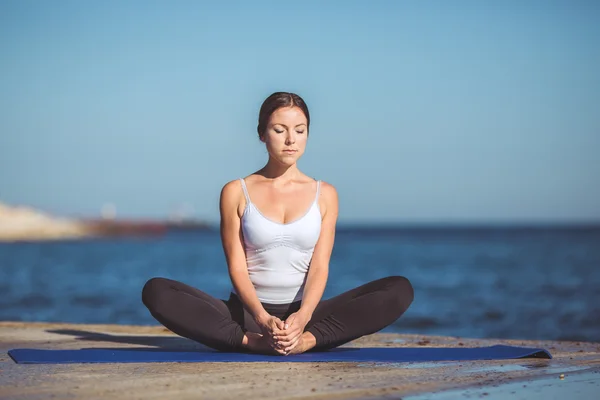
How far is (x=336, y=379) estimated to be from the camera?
3.20 metres

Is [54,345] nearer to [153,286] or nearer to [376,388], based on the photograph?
[153,286]

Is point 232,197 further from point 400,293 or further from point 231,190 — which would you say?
point 400,293

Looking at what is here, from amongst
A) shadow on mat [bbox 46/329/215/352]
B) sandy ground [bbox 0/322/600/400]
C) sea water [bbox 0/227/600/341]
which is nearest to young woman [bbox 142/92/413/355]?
sandy ground [bbox 0/322/600/400]

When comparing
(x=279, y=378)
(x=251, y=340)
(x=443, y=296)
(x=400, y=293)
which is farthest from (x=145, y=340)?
(x=443, y=296)

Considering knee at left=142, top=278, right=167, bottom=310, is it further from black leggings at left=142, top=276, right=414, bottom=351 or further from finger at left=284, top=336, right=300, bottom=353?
finger at left=284, top=336, right=300, bottom=353

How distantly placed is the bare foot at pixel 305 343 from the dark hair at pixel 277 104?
102 cm

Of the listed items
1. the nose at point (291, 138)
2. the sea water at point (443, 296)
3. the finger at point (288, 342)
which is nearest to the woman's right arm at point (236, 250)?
the finger at point (288, 342)

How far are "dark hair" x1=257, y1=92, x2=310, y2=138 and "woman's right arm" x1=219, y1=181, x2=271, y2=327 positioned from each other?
1.13 feet

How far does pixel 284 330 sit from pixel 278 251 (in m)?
0.41

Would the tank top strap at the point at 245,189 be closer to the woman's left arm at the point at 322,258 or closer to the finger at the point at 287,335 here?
the woman's left arm at the point at 322,258

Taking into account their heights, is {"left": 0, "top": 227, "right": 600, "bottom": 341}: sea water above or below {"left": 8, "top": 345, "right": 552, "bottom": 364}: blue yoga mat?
above

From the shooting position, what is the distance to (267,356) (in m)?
3.82

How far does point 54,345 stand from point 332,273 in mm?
19336

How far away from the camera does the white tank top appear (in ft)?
12.7
